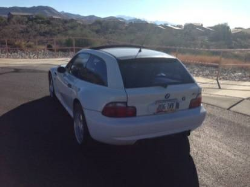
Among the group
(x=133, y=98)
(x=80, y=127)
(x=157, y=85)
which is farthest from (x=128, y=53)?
(x=80, y=127)

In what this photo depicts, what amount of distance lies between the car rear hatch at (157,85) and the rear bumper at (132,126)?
4.4 inches

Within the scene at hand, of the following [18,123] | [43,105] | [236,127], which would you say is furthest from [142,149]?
[43,105]

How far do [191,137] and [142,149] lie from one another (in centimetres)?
107

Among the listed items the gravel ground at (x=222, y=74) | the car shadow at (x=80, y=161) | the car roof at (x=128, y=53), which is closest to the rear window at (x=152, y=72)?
the car roof at (x=128, y=53)

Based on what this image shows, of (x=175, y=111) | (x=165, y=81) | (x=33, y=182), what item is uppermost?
(x=165, y=81)

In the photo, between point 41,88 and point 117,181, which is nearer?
point 117,181

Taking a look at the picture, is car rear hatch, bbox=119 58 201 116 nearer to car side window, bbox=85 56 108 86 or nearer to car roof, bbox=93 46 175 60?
car roof, bbox=93 46 175 60

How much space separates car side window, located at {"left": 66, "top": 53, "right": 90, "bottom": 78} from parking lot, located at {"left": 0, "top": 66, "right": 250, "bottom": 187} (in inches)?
41.0

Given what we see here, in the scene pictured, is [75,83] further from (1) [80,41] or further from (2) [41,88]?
(1) [80,41]

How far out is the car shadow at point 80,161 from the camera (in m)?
3.58

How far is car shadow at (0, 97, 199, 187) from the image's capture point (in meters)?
3.58

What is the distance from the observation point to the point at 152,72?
13.9ft

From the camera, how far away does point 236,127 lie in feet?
18.2

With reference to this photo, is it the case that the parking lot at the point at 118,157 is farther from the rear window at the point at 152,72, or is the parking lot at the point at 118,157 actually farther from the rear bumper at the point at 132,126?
the rear window at the point at 152,72
